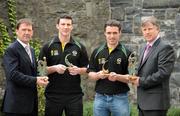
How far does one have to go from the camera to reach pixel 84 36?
9336 mm

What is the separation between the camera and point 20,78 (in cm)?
498

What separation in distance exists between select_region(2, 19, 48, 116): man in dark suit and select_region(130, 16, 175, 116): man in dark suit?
1164 mm

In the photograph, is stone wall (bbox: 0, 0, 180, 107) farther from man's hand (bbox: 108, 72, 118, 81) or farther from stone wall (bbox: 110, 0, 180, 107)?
man's hand (bbox: 108, 72, 118, 81)

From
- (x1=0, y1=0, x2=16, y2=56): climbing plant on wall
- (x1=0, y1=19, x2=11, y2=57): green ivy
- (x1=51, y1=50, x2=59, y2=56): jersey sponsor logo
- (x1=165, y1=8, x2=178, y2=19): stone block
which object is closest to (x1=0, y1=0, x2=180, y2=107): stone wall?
(x1=0, y1=0, x2=16, y2=56): climbing plant on wall

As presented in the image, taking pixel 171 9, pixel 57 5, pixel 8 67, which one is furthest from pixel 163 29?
pixel 8 67

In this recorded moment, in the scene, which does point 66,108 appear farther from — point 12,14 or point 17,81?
point 12,14

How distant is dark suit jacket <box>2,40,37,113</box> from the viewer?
5.00 m

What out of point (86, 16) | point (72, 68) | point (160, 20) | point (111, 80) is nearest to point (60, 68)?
point (72, 68)

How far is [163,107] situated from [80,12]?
187 inches

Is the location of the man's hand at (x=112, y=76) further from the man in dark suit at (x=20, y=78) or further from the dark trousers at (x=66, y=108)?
the man in dark suit at (x=20, y=78)

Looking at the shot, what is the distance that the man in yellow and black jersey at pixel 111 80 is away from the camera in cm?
527

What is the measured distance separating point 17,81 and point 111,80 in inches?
44.4

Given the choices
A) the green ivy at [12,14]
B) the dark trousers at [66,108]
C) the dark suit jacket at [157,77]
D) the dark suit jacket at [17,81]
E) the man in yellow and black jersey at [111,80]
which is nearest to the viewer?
the dark suit jacket at [157,77]

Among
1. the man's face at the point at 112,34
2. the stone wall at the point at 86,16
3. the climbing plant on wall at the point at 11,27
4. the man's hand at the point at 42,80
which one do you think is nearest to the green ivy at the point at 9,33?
the climbing plant on wall at the point at 11,27
